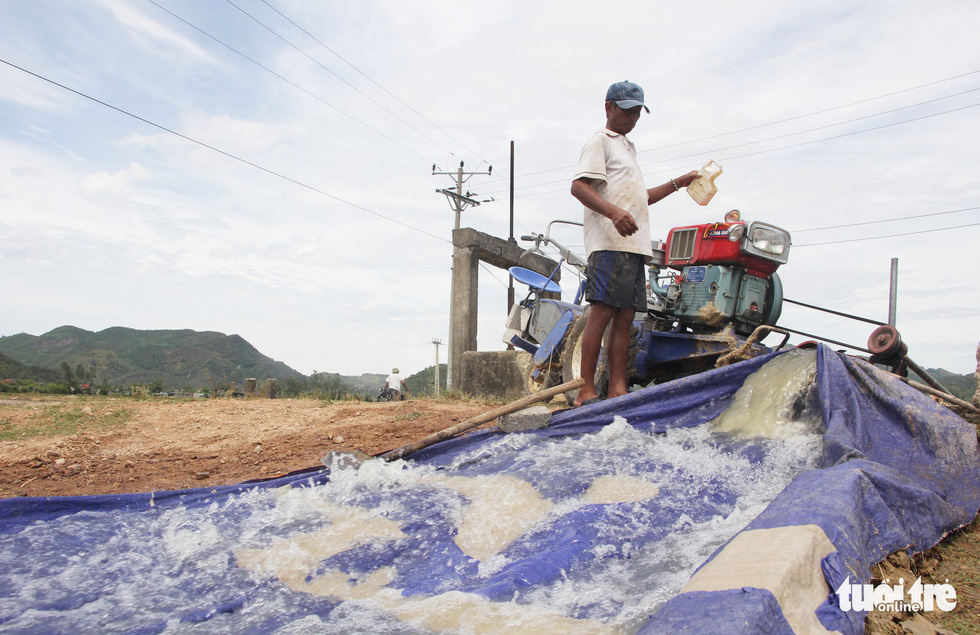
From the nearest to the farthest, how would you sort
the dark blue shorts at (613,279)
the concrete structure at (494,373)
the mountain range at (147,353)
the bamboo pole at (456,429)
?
1. the bamboo pole at (456,429)
2. the dark blue shorts at (613,279)
3. the concrete structure at (494,373)
4. the mountain range at (147,353)

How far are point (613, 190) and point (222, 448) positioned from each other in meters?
3.16

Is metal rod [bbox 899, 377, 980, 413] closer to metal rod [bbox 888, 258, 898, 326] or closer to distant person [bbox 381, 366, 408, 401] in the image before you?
metal rod [bbox 888, 258, 898, 326]

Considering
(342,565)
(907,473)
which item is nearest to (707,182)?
(907,473)

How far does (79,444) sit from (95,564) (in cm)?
325

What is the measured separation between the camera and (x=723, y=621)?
0.97m

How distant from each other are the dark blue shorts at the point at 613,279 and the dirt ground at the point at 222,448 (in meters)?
1.51

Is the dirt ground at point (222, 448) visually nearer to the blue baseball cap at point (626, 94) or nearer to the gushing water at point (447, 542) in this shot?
the gushing water at point (447, 542)

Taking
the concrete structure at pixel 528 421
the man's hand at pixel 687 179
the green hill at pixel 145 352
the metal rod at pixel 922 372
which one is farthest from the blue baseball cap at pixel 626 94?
the green hill at pixel 145 352

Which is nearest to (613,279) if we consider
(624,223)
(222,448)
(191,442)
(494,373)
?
(624,223)

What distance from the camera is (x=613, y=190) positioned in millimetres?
3193

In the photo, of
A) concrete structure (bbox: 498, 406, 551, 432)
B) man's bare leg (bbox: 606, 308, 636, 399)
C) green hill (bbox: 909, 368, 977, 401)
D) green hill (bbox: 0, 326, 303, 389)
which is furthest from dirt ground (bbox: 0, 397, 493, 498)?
green hill (bbox: 0, 326, 303, 389)

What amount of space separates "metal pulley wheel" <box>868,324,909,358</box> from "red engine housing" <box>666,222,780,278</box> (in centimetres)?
74

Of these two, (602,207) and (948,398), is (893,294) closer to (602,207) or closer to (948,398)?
(948,398)

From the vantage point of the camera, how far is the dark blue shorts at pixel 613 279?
312 centimetres
